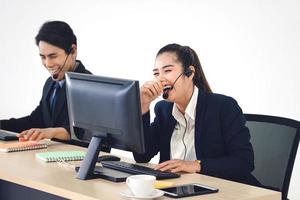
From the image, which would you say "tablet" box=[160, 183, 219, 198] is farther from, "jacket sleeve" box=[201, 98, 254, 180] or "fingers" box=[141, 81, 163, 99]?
"fingers" box=[141, 81, 163, 99]

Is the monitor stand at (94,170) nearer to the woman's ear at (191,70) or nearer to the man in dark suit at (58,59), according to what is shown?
the woman's ear at (191,70)

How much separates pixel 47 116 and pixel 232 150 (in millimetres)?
1240

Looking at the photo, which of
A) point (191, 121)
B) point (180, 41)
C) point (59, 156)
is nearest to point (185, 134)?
point (191, 121)

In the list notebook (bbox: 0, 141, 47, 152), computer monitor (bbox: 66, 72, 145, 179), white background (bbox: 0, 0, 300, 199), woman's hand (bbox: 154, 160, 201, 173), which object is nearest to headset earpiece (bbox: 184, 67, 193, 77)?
woman's hand (bbox: 154, 160, 201, 173)

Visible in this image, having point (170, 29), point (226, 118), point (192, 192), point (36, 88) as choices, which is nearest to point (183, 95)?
point (226, 118)

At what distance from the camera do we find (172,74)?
2.77 meters

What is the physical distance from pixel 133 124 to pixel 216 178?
Result: 411 mm

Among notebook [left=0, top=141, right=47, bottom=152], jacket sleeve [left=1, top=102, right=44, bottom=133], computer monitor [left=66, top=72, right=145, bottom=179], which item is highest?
computer monitor [left=66, top=72, right=145, bottom=179]

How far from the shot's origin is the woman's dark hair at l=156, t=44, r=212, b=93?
2801 mm

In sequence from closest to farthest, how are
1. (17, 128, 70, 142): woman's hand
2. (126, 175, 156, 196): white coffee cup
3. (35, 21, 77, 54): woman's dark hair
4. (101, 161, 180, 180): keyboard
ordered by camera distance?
(126, 175, 156, 196): white coffee cup
(101, 161, 180, 180): keyboard
(17, 128, 70, 142): woman's hand
(35, 21, 77, 54): woman's dark hair

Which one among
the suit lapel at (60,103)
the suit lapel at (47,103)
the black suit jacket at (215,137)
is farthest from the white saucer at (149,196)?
the suit lapel at (47,103)

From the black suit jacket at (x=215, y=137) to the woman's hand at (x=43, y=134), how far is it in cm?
47

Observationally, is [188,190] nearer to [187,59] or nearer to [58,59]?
[187,59]

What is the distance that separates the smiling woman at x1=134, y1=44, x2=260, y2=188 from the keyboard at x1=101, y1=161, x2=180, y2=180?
0.70 feet
